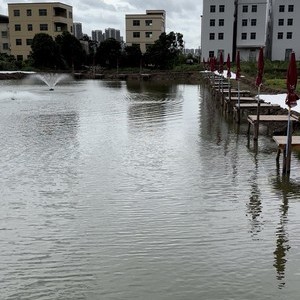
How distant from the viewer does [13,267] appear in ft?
19.3

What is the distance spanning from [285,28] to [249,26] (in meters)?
4.97

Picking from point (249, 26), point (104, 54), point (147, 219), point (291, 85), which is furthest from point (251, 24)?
point (147, 219)

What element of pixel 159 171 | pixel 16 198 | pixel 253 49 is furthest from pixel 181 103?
pixel 253 49

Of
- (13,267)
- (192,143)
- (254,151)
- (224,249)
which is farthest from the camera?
(192,143)

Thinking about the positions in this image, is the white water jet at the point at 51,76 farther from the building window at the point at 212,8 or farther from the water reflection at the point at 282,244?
the water reflection at the point at 282,244

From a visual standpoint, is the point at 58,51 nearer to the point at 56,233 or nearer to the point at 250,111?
the point at 250,111

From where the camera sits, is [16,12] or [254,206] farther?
[16,12]

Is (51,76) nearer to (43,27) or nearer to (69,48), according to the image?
(69,48)

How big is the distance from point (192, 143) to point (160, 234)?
7358 mm

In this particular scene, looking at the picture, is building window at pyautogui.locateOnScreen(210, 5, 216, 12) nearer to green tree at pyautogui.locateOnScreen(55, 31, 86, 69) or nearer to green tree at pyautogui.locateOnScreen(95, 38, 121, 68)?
green tree at pyautogui.locateOnScreen(95, 38, 121, 68)

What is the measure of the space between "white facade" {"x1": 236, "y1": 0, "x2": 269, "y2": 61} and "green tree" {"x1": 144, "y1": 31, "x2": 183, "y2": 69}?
9381 millimetres

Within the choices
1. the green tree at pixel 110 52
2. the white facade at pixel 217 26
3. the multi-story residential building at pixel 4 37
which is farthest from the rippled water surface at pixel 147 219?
the multi-story residential building at pixel 4 37

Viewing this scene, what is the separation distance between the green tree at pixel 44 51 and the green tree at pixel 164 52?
542 inches

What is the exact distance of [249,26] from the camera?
5912 cm
